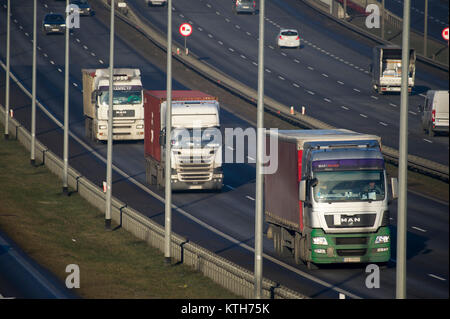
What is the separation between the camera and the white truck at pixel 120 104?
2368 inches

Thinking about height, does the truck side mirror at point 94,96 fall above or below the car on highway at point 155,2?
below

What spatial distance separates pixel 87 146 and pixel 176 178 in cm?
1651

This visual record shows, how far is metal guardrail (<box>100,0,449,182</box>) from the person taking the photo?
165 ft

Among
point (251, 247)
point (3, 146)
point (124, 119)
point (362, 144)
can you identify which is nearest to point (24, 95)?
point (3, 146)

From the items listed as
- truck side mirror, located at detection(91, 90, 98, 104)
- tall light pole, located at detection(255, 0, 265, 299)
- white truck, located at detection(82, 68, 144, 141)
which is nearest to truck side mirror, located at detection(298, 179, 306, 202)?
tall light pole, located at detection(255, 0, 265, 299)

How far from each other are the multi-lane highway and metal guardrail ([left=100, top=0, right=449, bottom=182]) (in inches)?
56.4

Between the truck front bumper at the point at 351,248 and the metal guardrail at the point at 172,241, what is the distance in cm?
194

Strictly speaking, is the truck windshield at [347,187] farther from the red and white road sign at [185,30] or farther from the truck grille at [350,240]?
the red and white road sign at [185,30]

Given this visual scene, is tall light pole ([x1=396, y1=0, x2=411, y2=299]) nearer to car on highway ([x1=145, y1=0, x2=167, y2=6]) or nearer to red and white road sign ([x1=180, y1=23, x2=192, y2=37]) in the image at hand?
red and white road sign ([x1=180, y1=23, x2=192, y2=37])

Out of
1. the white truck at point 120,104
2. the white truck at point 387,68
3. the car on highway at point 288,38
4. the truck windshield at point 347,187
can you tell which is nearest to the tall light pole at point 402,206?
the truck windshield at point 347,187

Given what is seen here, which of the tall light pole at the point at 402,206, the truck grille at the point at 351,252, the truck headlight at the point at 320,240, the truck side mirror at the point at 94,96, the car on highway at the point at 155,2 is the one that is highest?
the tall light pole at the point at 402,206

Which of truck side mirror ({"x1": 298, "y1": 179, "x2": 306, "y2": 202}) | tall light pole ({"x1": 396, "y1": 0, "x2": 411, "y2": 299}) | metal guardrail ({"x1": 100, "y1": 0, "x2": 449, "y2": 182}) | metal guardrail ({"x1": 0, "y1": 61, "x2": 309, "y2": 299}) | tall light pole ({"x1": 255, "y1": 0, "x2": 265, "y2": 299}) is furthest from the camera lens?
metal guardrail ({"x1": 100, "y1": 0, "x2": 449, "y2": 182})

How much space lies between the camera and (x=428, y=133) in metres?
62.8

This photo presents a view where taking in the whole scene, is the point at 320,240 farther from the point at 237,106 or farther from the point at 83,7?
the point at 83,7
